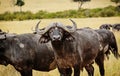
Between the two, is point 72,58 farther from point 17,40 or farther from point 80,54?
point 17,40

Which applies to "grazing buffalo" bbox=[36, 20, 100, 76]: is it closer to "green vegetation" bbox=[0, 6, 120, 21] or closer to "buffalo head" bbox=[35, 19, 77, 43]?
"buffalo head" bbox=[35, 19, 77, 43]

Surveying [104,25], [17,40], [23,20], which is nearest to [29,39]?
[17,40]

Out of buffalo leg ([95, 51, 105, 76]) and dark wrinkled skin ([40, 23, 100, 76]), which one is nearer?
dark wrinkled skin ([40, 23, 100, 76])

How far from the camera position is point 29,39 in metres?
5.09

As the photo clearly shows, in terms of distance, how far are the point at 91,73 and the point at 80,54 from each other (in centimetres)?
108

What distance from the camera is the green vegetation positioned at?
278 inches

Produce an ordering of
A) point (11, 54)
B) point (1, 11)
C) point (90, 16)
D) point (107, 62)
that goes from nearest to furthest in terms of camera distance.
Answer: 1. point (11, 54)
2. point (107, 62)
3. point (1, 11)
4. point (90, 16)

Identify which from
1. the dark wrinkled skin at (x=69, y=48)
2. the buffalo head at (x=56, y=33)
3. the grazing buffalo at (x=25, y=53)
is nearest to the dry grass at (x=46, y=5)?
the grazing buffalo at (x=25, y=53)

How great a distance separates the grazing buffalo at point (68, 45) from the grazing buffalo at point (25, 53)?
1.51ft

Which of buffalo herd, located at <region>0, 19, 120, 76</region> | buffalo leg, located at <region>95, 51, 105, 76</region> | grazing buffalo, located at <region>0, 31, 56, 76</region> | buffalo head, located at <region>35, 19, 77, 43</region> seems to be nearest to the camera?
buffalo head, located at <region>35, 19, 77, 43</region>

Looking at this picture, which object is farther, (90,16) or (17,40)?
(90,16)

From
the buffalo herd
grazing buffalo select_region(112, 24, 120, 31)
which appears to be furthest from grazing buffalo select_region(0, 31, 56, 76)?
grazing buffalo select_region(112, 24, 120, 31)

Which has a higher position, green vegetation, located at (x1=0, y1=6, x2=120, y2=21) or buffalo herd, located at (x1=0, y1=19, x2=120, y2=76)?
buffalo herd, located at (x1=0, y1=19, x2=120, y2=76)

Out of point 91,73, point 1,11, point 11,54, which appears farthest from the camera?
point 1,11
